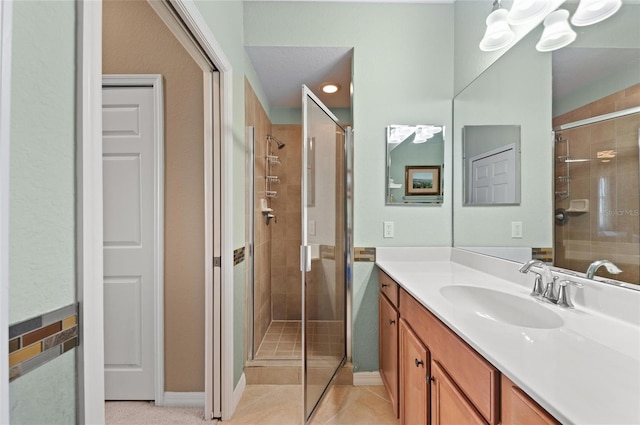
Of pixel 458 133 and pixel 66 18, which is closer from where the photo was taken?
pixel 66 18

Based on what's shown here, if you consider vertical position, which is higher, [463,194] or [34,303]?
[463,194]

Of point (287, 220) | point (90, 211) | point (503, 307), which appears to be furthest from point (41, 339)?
point (287, 220)

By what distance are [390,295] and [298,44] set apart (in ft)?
6.01

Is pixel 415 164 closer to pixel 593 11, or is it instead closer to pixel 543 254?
pixel 543 254

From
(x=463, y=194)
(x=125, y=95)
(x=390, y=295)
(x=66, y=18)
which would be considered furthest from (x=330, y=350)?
(x=125, y=95)

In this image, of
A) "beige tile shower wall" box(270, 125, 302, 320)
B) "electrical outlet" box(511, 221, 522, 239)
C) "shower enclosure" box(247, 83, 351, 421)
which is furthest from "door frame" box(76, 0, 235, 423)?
Result: "beige tile shower wall" box(270, 125, 302, 320)

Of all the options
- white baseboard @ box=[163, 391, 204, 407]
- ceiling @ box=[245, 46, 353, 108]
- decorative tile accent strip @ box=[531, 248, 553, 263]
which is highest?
ceiling @ box=[245, 46, 353, 108]

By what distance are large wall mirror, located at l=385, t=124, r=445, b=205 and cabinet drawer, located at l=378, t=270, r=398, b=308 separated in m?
0.53

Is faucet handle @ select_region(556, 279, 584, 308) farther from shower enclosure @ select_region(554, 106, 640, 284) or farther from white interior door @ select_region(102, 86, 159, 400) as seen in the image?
white interior door @ select_region(102, 86, 159, 400)

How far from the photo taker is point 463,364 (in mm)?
825

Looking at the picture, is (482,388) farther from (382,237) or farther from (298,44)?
(298,44)

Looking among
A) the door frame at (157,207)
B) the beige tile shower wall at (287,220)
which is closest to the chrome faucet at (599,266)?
the door frame at (157,207)

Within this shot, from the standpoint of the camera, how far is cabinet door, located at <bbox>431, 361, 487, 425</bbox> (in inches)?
31.3

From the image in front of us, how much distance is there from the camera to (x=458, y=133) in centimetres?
201
